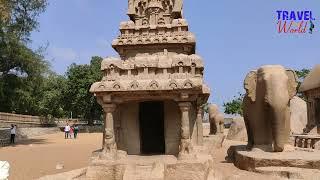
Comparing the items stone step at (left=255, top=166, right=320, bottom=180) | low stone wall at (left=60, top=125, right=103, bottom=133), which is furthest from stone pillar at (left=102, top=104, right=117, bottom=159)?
low stone wall at (left=60, top=125, right=103, bottom=133)

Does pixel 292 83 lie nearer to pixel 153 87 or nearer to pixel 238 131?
pixel 153 87

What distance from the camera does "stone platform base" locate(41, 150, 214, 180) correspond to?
8977mm

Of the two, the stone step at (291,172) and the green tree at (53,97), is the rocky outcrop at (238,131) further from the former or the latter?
the green tree at (53,97)

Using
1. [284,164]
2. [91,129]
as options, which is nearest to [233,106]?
[91,129]

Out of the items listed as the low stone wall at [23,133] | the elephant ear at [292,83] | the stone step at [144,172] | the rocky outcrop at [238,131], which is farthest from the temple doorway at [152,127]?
the low stone wall at [23,133]

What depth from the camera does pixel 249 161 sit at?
9750 mm

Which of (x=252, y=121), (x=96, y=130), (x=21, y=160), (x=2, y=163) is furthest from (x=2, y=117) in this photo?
(x=2, y=163)

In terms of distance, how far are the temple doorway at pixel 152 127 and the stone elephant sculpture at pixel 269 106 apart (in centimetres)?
284

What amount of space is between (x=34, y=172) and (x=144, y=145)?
15.6 feet

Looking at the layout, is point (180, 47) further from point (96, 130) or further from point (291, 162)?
point (96, 130)

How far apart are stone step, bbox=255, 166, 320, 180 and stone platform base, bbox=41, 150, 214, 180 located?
54.8 inches

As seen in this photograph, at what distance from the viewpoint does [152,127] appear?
11289 millimetres

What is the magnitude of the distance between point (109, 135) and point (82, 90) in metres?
32.5

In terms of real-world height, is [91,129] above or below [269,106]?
below
